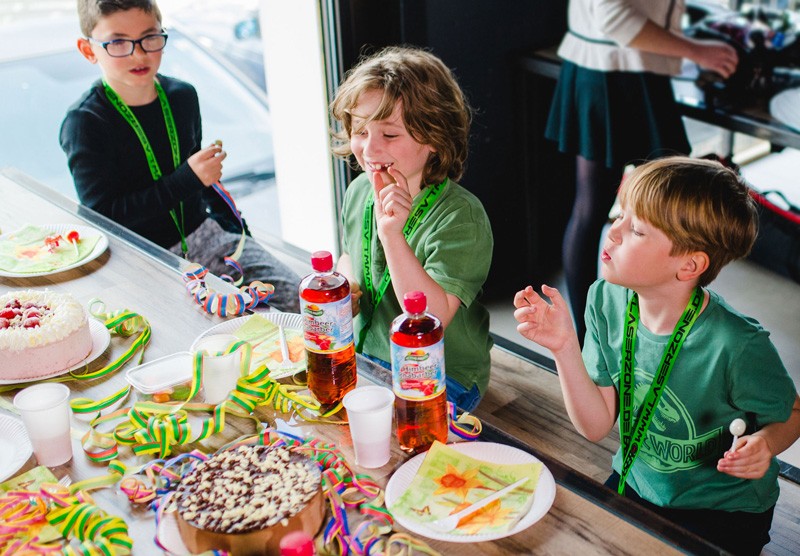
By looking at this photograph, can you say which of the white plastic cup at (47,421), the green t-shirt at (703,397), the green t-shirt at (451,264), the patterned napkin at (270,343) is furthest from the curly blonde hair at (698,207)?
the white plastic cup at (47,421)

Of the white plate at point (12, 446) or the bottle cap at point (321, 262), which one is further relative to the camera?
the bottle cap at point (321, 262)

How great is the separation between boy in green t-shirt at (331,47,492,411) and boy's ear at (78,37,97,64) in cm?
Answer: 81

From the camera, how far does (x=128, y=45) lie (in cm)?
227

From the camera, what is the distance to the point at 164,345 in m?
1.69

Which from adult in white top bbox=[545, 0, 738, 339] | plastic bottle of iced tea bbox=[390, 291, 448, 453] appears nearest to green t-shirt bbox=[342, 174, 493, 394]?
plastic bottle of iced tea bbox=[390, 291, 448, 453]

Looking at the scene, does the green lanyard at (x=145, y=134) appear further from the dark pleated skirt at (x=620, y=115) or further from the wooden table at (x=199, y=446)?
the dark pleated skirt at (x=620, y=115)

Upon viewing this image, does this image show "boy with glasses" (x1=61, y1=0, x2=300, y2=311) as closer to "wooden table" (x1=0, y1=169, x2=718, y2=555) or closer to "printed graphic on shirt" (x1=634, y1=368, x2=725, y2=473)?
"wooden table" (x1=0, y1=169, x2=718, y2=555)

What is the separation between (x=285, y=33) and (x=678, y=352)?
7.11 feet

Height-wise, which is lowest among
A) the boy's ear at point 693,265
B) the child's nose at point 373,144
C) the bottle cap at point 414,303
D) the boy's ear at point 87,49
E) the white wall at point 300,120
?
the white wall at point 300,120

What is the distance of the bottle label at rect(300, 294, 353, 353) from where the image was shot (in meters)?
1.43

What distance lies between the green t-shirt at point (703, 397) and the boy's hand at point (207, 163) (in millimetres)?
1089

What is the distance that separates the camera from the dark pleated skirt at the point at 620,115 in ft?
9.32

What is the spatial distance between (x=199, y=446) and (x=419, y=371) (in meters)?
0.38

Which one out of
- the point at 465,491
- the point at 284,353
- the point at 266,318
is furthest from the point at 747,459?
the point at 266,318
